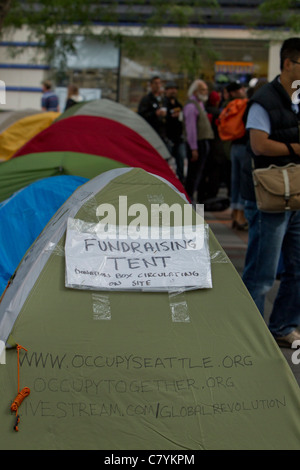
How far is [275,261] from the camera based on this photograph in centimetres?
487

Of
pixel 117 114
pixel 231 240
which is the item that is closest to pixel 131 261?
Answer: pixel 117 114

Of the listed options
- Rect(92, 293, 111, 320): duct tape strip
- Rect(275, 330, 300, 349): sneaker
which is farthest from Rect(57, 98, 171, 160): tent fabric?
Rect(92, 293, 111, 320): duct tape strip

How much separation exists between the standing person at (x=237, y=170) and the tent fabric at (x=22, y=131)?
108 inches

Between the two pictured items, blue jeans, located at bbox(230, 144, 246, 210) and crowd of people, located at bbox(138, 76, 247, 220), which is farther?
crowd of people, located at bbox(138, 76, 247, 220)

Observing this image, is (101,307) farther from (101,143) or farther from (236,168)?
(236,168)

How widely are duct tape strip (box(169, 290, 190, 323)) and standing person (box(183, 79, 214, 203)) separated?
743 cm

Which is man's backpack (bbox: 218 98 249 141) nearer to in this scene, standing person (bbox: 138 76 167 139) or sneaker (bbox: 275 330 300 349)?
standing person (bbox: 138 76 167 139)

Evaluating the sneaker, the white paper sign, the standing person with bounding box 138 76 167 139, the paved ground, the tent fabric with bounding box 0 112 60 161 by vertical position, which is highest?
the white paper sign

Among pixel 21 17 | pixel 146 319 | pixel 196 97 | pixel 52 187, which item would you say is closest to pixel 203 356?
pixel 146 319

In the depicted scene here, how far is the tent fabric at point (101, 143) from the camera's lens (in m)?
6.79

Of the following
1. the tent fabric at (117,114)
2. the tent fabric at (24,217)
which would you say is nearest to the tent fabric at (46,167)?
the tent fabric at (24,217)

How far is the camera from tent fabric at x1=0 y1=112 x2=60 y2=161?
35.0 ft

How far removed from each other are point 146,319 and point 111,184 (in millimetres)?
851

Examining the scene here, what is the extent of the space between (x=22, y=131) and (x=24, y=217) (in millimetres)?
6138
